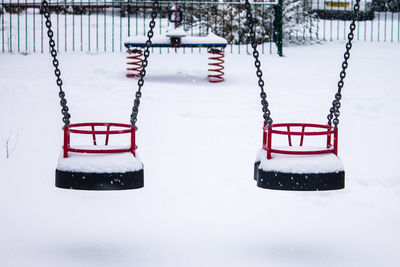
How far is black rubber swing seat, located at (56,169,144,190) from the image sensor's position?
3.03 m

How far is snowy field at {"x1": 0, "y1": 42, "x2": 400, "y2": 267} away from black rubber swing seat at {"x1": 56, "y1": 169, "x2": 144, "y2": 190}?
0.80 m

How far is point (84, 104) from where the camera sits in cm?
754

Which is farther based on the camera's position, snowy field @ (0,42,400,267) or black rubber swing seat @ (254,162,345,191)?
snowy field @ (0,42,400,267)

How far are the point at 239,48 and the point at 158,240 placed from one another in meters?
7.96

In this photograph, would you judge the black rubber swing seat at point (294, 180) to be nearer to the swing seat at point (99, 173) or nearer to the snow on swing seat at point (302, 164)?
the snow on swing seat at point (302, 164)

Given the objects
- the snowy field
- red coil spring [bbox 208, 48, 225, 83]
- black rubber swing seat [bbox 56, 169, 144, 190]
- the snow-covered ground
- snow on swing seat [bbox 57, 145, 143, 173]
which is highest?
the snow-covered ground

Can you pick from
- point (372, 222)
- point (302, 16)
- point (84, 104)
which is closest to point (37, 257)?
point (372, 222)

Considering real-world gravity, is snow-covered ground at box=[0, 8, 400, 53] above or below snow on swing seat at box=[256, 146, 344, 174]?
above

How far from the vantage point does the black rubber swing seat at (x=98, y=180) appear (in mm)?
3031

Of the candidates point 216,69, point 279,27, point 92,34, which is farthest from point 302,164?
point 92,34

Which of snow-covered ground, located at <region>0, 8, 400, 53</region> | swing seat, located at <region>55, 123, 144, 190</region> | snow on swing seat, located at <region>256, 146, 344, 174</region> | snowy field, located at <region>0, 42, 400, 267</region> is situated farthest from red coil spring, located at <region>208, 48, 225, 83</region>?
swing seat, located at <region>55, 123, 144, 190</region>

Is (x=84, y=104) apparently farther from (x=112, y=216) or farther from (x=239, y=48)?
(x=239, y=48)

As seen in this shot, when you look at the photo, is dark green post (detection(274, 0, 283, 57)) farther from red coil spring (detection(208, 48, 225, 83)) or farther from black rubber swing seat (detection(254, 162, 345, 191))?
black rubber swing seat (detection(254, 162, 345, 191))

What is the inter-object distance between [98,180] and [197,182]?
7.64 feet
